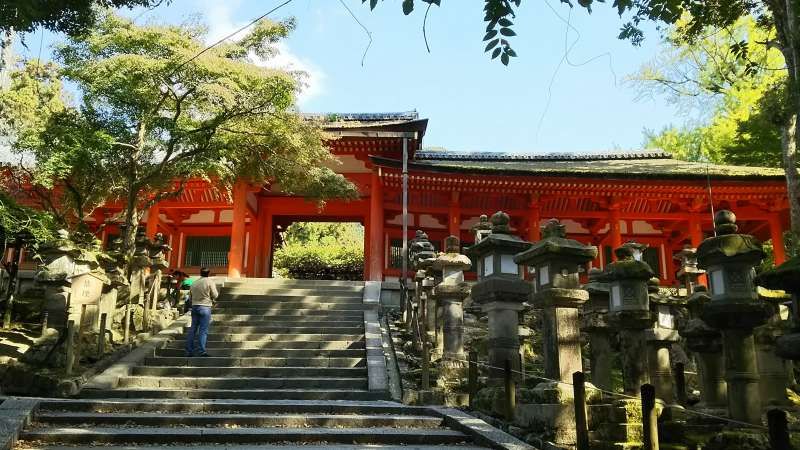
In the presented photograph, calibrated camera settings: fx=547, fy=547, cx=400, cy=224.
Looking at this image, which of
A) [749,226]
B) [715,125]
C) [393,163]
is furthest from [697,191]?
[715,125]

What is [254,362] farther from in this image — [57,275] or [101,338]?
[57,275]

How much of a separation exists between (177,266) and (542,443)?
60.4ft

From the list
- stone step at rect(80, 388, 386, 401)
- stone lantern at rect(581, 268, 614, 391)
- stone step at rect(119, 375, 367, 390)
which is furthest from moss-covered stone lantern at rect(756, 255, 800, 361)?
stone step at rect(119, 375, 367, 390)

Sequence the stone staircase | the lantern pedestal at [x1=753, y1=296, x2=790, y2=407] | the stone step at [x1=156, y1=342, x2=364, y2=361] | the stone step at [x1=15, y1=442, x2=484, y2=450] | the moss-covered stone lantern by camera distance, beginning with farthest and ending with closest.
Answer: the stone step at [x1=156, y1=342, x2=364, y2=361] < the lantern pedestal at [x1=753, y1=296, x2=790, y2=407] < the stone staircase < the stone step at [x1=15, y1=442, x2=484, y2=450] < the moss-covered stone lantern

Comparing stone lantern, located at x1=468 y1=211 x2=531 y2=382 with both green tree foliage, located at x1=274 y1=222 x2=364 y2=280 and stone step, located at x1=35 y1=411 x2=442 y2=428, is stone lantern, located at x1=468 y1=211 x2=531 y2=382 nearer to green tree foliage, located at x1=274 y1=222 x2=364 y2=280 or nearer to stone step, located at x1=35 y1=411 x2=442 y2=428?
stone step, located at x1=35 y1=411 x2=442 y2=428

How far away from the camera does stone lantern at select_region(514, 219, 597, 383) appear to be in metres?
5.89

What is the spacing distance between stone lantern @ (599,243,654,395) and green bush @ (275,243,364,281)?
2041 centimetres

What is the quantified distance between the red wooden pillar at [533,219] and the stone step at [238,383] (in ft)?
37.4

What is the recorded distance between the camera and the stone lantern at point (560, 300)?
5.89 m

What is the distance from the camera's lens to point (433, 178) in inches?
679

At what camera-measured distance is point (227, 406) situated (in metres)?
6.55

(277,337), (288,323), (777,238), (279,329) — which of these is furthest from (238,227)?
(777,238)

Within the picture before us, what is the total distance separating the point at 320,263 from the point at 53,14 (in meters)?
22.1

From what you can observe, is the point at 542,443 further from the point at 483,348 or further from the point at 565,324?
the point at 483,348
